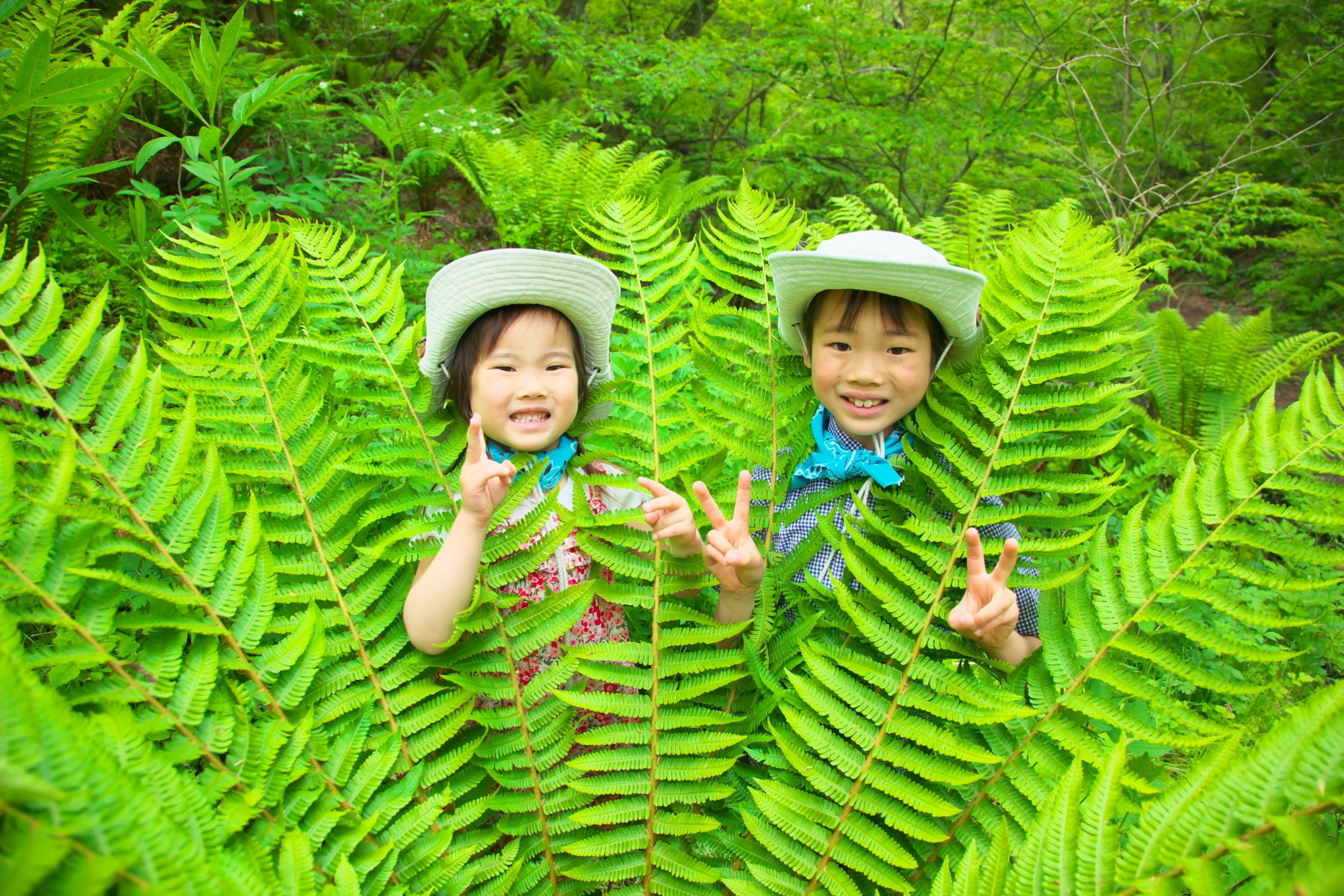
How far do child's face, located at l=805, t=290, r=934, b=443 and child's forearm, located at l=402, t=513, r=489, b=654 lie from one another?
742 millimetres

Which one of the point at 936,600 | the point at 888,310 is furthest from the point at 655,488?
the point at 888,310

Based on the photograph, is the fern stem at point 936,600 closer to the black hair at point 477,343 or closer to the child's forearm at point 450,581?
the child's forearm at point 450,581

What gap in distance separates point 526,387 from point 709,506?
46cm

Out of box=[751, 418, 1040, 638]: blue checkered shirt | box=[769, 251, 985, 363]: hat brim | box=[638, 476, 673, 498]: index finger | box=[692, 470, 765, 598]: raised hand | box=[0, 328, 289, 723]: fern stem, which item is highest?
box=[769, 251, 985, 363]: hat brim

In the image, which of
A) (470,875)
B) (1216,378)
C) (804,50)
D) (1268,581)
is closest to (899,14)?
(804,50)

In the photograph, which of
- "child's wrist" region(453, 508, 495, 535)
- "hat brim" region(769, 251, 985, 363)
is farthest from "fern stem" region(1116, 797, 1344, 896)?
"child's wrist" region(453, 508, 495, 535)

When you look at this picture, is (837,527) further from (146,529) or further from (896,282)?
(146,529)

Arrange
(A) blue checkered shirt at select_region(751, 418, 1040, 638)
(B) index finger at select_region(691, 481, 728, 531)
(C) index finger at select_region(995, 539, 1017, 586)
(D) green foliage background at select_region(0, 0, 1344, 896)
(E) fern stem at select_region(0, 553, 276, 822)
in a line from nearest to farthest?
(D) green foliage background at select_region(0, 0, 1344, 896) → (E) fern stem at select_region(0, 553, 276, 822) → (C) index finger at select_region(995, 539, 1017, 586) → (B) index finger at select_region(691, 481, 728, 531) → (A) blue checkered shirt at select_region(751, 418, 1040, 638)

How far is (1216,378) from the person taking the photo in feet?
11.7

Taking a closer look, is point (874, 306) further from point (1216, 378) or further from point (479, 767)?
point (1216, 378)

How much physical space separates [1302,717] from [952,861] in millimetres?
601

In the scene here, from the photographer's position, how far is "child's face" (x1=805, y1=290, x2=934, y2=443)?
145 cm

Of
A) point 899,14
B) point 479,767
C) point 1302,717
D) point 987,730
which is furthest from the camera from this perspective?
Result: point 899,14

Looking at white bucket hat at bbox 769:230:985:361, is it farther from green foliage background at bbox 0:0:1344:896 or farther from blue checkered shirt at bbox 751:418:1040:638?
blue checkered shirt at bbox 751:418:1040:638
